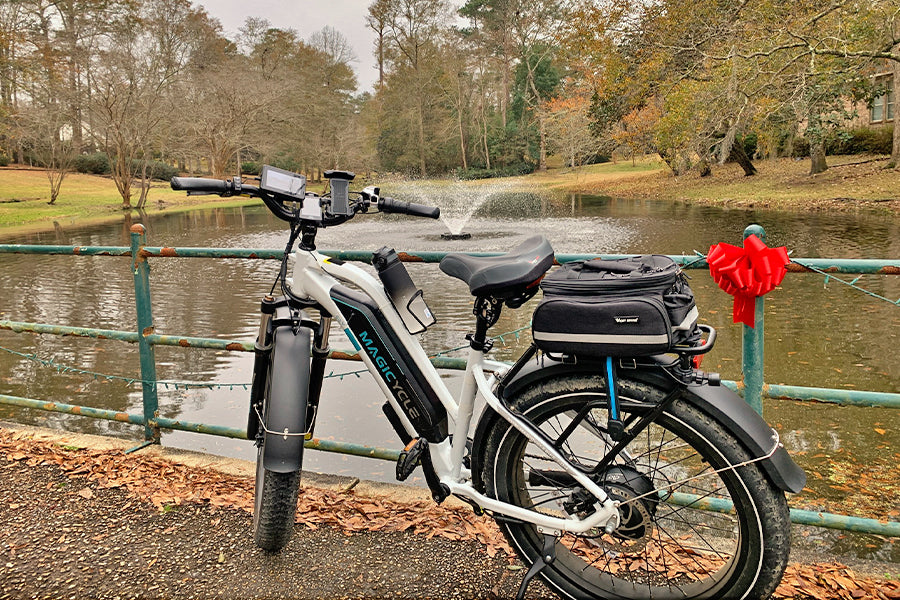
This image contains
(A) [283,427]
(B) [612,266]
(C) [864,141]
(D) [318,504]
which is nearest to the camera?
(B) [612,266]

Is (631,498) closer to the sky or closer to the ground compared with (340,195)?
closer to the ground

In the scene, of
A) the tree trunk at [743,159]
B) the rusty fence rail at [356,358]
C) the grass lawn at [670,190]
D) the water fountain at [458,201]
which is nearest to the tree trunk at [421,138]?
the water fountain at [458,201]

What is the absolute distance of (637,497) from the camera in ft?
6.51

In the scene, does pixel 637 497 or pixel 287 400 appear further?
pixel 287 400

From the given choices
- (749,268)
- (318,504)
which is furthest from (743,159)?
(318,504)

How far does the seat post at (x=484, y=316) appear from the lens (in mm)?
2055

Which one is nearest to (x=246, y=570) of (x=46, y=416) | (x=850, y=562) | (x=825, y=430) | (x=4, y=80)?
(x=850, y=562)

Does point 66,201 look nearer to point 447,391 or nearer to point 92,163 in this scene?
point 92,163

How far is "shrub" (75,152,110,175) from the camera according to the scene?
37000 millimetres

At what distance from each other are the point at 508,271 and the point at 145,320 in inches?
91.1

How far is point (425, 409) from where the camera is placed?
227cm

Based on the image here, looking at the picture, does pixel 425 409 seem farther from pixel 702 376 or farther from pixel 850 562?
pixel 850 562

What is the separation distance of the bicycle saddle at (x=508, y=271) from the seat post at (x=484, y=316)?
4cm

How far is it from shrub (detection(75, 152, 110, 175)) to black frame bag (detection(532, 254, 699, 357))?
4088cm
